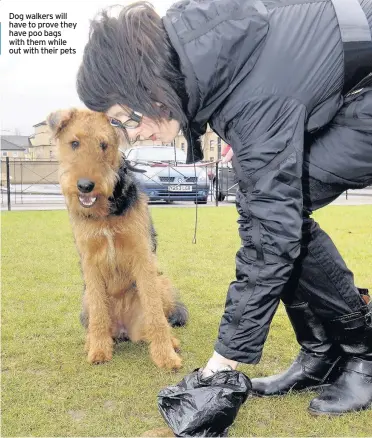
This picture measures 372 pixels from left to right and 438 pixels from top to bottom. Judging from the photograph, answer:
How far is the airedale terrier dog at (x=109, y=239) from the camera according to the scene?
2922mm

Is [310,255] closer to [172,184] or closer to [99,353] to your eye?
[99,353]

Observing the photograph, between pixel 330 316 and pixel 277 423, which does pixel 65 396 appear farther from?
pixel 330 316

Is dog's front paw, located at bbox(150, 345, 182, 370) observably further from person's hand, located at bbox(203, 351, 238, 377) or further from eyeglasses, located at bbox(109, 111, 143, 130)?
eyeglasses, located at bbox(109, 111, 143, 130)

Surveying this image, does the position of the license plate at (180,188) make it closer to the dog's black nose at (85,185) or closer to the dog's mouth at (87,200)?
the dog's mouth at (87,200)

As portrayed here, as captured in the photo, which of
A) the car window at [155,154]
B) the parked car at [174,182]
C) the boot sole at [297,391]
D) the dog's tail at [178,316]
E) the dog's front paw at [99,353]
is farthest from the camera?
the parked car at [174,182]

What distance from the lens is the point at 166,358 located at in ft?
9.74

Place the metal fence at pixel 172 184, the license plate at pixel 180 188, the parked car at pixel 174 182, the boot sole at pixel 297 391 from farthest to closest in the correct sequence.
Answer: the license plate at pixel 180 188, the metal fence at pixel 172 184, the parked car at pixel 174 182, the boot sole at pixel 297 391

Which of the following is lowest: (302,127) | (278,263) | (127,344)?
(127,344)

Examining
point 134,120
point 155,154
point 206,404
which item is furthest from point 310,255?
point 155,154

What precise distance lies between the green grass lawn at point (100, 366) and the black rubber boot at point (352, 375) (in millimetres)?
56

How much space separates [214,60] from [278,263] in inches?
29.0

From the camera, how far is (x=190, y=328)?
3.59m

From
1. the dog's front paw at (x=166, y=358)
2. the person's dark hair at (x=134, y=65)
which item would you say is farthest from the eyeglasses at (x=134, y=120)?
the dog's front paw at (x=166, y=358)

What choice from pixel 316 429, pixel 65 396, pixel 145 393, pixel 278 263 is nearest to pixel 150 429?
pixel 145 393
